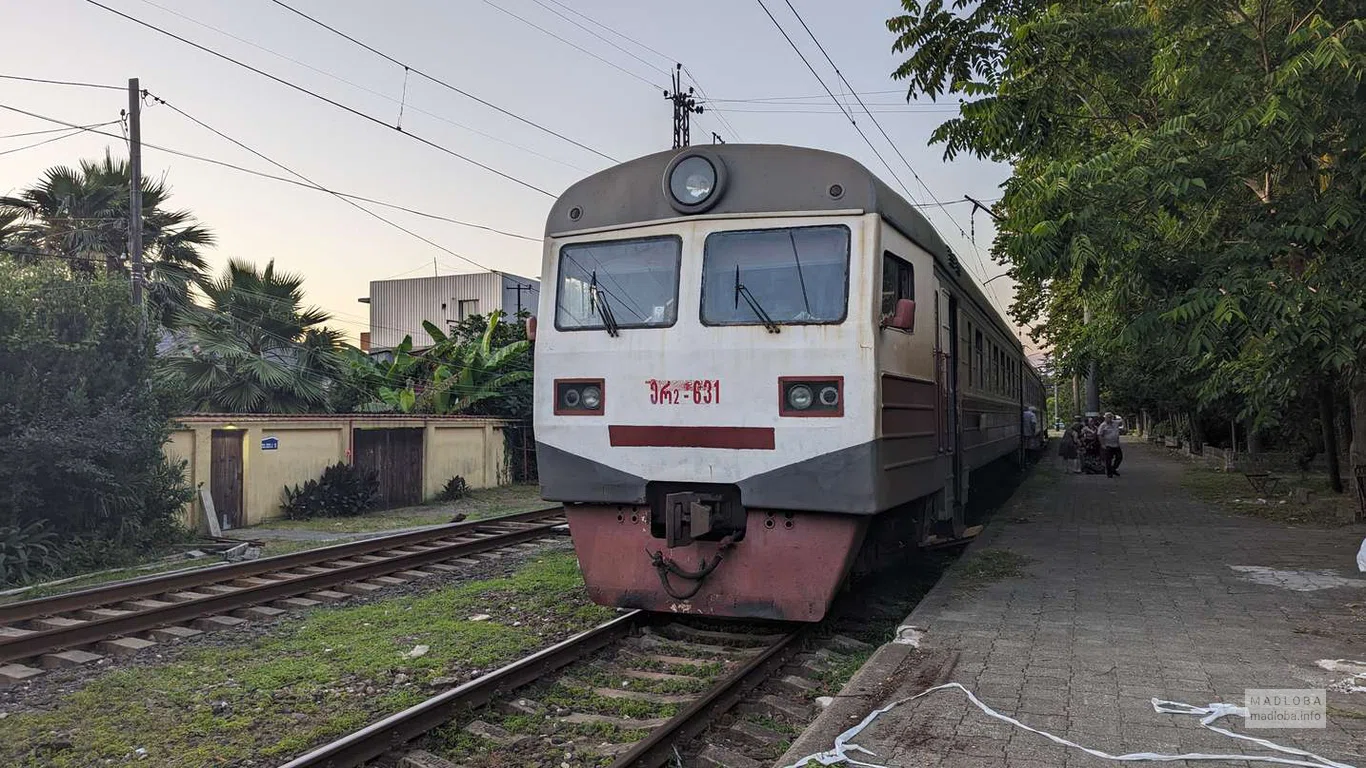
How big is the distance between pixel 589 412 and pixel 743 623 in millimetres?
2017

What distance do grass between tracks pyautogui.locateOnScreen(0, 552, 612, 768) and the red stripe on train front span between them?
1577 millimetres

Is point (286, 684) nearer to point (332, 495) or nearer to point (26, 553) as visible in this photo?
point (26, 553)

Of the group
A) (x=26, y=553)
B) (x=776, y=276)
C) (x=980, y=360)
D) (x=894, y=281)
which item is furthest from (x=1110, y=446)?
(x=26, y=553)

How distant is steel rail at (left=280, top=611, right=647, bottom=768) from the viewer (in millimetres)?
4215

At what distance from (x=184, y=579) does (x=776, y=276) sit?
6677mm

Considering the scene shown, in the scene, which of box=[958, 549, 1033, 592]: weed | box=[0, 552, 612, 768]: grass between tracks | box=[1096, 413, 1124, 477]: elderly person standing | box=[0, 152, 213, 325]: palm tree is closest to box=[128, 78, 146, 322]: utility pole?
box=[0, 152, 213, 325]: palm tree

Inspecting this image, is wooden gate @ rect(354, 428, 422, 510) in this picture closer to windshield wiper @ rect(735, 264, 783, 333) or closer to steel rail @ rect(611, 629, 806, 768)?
windshield wiper @ rect(735, 264, 783, 333)

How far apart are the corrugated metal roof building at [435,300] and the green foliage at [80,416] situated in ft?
84.4

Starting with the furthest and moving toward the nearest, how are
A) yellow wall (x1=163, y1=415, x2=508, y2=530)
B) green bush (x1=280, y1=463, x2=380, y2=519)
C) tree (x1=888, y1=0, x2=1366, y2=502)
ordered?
green bush (x1=280, y1=463, x2=380, y2=519) → yellow wall (x1=163, y1=415, x2=508, y2=530) → tree (x1=888, y1=0, x2=1366, y2=502)

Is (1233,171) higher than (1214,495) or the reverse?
higher

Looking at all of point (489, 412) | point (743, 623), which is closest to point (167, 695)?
point (743, 623)

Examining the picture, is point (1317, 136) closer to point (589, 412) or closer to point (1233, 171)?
point (1233, 171)

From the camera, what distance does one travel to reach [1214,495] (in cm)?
1739

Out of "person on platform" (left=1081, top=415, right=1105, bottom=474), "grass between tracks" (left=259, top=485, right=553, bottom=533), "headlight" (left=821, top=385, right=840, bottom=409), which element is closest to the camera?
"headlight" (left=821, top=385, right=840, bottom=409)
